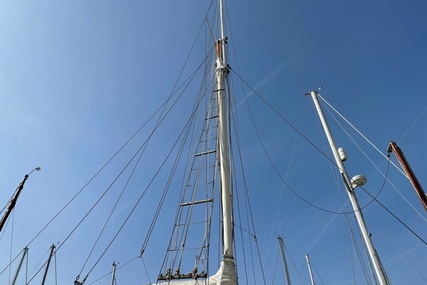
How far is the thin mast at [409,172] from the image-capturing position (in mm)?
8680

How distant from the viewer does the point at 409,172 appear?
9242 mm

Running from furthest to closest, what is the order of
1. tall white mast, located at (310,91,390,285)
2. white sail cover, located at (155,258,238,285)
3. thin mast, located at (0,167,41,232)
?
thin mast, located at (0,167,41,232) → tall white mast, located at (310,91,390,285) → white sail cover, located at (155,258,238,285)

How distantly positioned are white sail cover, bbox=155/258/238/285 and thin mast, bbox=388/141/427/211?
583cm

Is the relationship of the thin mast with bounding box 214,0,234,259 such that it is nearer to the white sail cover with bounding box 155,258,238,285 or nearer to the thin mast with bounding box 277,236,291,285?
the white sail cover with bounding box 155,258,238,285

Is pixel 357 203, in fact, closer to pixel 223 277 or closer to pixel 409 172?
pixel 409 172

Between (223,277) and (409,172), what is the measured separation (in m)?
6.60

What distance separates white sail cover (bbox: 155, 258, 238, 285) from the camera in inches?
320

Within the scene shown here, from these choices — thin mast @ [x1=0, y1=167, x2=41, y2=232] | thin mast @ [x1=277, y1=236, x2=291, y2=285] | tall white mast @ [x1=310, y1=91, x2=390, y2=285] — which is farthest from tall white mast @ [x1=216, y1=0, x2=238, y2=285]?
thin mast @ [x1=277, y1=236, x2=291, y2=285]

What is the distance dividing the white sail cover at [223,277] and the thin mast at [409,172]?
19.1 ft

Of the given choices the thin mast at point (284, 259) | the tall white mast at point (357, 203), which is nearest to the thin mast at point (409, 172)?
the tall white mast at point (357, 203)

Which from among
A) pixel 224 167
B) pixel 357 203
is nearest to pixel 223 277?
pixel 224 167

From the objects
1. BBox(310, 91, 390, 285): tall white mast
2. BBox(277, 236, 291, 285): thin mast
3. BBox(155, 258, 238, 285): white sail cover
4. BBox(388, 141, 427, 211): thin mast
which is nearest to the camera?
BBox(155, 258, 238, 285): white sail cover

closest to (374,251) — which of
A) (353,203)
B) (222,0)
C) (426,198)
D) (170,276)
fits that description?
(353,203)

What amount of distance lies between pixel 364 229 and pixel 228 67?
30.4 ft
